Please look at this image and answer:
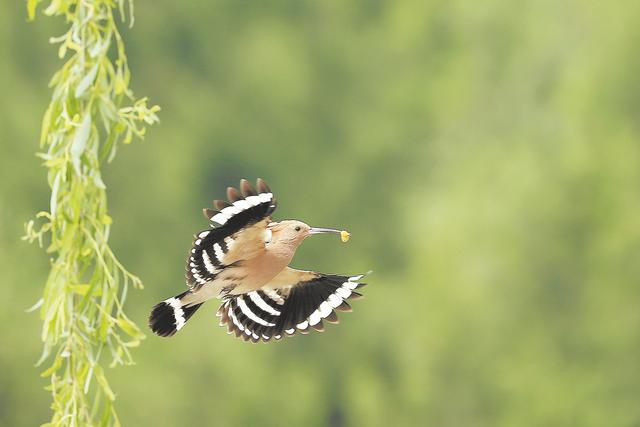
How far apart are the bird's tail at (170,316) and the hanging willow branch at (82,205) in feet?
1.59

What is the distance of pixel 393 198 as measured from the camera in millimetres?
12625

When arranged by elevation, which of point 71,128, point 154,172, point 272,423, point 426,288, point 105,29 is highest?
point 154,172

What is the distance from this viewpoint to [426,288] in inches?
449

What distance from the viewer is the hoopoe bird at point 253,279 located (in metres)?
2.66

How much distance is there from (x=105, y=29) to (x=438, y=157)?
10739mm

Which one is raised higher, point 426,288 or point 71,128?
point 426,288

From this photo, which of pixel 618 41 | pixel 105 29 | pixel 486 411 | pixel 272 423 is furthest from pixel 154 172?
pixel 105 29

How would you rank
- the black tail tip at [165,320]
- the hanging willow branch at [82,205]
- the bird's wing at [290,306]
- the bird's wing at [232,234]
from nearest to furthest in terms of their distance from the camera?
the hanging willow branch at [82,205] < the bird's wing at [232,234] < the black tail tip at [165,320] < the bird's wing at [290,306]

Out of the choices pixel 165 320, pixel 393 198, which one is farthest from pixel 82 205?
pixel 393 198

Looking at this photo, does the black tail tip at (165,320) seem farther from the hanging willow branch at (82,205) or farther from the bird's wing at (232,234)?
the hanging willow branch at (82,205)

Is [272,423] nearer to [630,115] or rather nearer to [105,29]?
[630,115]

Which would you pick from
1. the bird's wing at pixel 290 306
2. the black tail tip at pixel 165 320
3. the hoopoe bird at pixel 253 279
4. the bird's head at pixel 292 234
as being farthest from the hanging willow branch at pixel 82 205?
the bird's wing at pixel 290 306

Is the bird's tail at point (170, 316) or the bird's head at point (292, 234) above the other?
the bird's head at point (292, 234)

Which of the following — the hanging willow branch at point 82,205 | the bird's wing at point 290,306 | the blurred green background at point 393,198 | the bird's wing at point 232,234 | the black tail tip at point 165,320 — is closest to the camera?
the hanging willow branch at point 82,205
